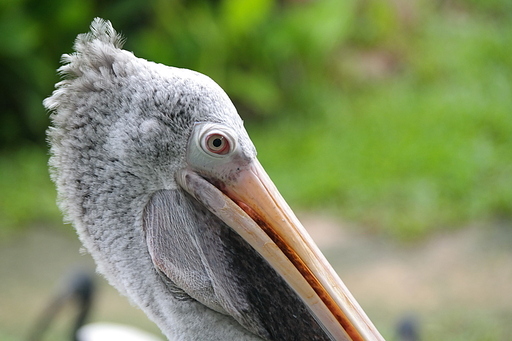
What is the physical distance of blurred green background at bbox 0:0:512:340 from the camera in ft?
21.8

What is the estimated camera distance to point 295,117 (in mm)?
8336

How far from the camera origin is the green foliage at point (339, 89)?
6723 mm

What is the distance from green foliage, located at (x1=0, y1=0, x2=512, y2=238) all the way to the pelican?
4286 mm

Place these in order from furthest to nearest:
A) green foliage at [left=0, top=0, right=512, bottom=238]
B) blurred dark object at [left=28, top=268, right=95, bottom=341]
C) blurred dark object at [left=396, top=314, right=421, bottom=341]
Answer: green foliage at [left=0, top=0, right=512, bottom=238]
blurred dark object at [left=28, top=268, right=95, bottom=341]
blurred dark object at [left=396, top=314, right=421, bottom=341]

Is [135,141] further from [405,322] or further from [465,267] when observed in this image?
[465,267]

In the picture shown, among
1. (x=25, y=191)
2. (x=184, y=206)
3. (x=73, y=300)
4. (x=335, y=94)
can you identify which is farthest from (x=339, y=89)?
(x=184, y=206)

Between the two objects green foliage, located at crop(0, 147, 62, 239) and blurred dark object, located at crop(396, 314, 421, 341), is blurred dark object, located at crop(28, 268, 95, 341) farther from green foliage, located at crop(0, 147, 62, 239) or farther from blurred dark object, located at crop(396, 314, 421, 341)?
blurred dark object, located at crop(396, 314, 421, 341)

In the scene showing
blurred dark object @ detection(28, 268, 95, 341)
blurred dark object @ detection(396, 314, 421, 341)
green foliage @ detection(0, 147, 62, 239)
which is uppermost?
green foliage @ detection(0, 147, 62, 239)

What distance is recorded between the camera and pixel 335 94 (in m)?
8.69

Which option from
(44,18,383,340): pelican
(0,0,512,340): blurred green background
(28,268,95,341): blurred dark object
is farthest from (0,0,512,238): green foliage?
(44,18,383,340): pelican

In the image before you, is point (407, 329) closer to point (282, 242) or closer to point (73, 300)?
point (73, 300)

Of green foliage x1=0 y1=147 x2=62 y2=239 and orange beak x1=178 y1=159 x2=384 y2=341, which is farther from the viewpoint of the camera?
green foliage x1=0 y1=147 x2=62 y2=239

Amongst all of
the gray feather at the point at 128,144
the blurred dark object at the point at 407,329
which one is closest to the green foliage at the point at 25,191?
the blurred dark object at the point at 407,329

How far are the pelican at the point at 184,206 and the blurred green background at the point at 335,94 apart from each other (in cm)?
426
